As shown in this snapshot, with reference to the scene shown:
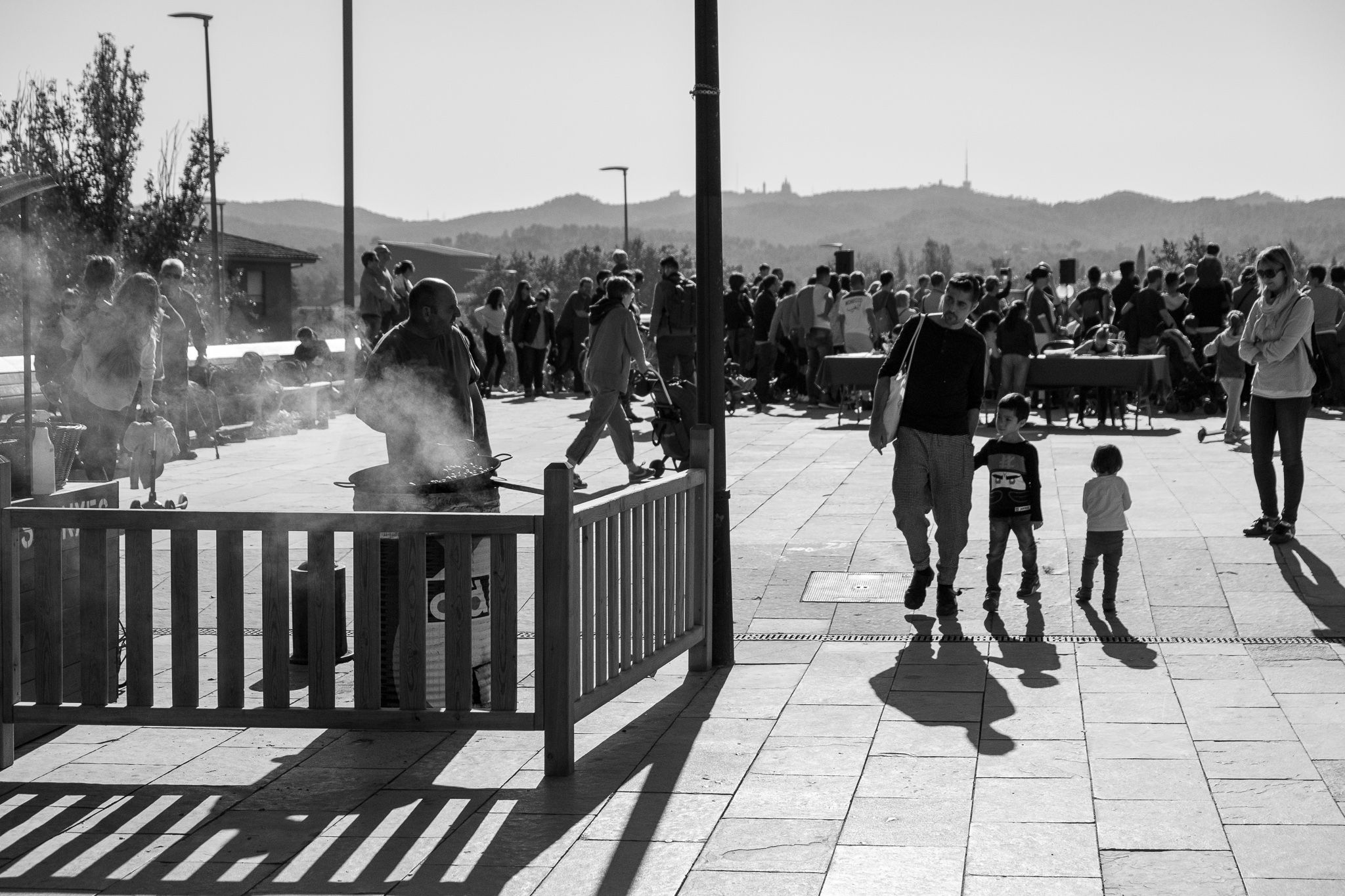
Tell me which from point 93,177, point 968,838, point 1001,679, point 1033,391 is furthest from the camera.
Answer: point 93,177

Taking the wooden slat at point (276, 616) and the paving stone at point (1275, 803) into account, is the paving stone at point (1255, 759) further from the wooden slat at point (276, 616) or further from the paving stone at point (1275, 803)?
the wooden slat at point (276, 616)

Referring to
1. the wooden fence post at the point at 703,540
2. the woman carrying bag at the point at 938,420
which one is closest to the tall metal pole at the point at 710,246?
the wooden fence post at the point at 703,540

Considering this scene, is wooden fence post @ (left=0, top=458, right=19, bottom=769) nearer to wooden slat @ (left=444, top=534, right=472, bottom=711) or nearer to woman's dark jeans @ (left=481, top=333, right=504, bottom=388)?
wooden slat @ (left=444, top=534, right=472, bottom=711)

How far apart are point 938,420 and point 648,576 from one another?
8.34ft

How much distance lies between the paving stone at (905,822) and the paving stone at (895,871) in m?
0.06

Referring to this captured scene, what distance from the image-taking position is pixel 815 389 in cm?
2252

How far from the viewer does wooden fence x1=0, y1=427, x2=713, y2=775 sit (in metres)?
5.33

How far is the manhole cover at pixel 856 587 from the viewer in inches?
338

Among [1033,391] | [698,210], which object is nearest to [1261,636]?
[698,210]

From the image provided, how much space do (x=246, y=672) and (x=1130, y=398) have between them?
16.9 metres

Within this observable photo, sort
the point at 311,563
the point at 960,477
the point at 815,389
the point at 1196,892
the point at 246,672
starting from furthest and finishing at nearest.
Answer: the point at 815,389, the point at 960,477, the point at 246,672, the point at 311,563, the point at 1196,892

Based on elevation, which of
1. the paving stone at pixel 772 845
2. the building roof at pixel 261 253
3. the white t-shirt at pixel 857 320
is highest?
the building roof at pixel 261 253

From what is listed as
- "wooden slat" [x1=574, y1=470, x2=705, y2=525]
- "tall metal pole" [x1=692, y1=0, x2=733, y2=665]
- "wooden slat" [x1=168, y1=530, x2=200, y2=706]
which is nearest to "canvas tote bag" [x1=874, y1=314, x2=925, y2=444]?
"tall metal pole" [x1=692, y1=0, x2=733, y2=665]

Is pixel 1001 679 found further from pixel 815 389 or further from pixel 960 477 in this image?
pixel 815 389
